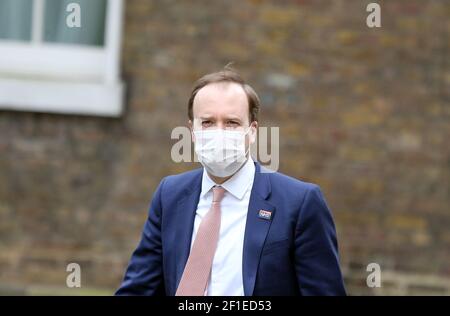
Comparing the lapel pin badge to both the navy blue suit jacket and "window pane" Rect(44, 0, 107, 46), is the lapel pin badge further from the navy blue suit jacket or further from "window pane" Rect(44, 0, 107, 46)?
"window pane" Rect(44, 0, 107, 46)

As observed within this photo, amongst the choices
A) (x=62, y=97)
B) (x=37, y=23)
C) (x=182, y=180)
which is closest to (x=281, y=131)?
(x=62, y=97)

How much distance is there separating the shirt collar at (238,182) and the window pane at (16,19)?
4394 millimetres

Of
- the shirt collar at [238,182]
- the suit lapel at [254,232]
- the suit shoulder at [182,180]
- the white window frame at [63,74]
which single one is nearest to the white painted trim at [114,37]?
the white window frame at [63,74]

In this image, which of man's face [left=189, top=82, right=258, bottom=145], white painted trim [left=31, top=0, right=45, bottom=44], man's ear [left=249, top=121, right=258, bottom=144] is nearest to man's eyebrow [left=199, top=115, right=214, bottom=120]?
man's face [left=189, top=82, right=258, bottom=145]

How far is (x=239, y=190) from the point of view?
3.49 m

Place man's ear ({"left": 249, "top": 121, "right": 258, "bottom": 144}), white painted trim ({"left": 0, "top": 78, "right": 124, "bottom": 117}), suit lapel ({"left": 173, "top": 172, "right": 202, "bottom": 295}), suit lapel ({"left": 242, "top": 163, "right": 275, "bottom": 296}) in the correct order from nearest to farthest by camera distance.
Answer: suit lapel ({"left": 242, "top": 163, "right": 275, "bottom": 296}) → suit lapel ({"left": 173, "top": 172, "right": 202, "bottom": 295}) → man's ear ({"left": 249, "top": 121, "right": 258, "bottom": 144}) → white painted trim ({"left": 0, "top": 78, "right": 124, "bottom": 117})

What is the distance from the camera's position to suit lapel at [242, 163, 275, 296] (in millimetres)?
3301

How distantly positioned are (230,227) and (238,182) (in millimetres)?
194

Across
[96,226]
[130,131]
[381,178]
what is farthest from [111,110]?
[381,178]

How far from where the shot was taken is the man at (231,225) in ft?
A: 10.9

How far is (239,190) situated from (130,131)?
4008mm

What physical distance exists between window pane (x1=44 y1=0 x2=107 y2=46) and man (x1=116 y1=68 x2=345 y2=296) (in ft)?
13.4

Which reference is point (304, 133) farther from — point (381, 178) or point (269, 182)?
point (269, 182)
